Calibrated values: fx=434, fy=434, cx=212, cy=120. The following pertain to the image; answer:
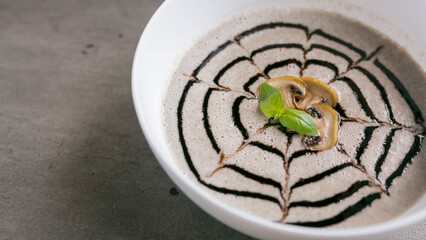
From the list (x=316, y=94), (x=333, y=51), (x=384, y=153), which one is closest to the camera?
(x=384, y=153)

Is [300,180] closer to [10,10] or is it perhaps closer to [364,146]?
[364,146]

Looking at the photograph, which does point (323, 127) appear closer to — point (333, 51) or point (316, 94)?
point (316, 94)

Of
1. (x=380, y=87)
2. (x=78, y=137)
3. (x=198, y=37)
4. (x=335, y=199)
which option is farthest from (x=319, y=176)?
(x=78, y=137)

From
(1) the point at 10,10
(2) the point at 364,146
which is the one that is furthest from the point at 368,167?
(1) the point at 10,10

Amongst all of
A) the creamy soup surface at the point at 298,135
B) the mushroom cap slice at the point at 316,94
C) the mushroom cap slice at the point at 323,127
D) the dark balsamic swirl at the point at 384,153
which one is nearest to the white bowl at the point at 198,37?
the creamy soup surface at the point at 298,135

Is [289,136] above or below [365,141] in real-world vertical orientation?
below

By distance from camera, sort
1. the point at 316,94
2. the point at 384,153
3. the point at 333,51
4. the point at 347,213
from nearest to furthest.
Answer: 1. the point at 347,213
2. the point at 384,153
3. the point at 316,94
4. the point at 333,51
